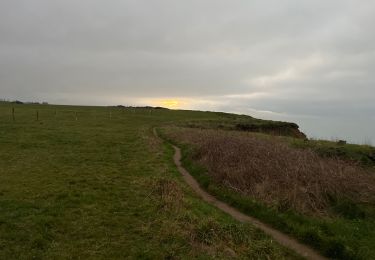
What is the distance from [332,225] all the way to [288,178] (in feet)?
12.4

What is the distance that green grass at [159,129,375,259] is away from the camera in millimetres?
12219

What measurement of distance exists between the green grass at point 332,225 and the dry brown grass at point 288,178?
0.49m

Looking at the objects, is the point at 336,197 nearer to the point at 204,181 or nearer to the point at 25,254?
the point at 204,181

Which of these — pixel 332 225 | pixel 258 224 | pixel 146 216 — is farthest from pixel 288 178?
pixel 146 216

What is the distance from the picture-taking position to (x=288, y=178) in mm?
17125

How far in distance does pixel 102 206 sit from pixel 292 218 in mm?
7270

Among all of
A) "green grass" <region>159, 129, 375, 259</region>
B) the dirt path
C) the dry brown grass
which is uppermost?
the dry brown grass

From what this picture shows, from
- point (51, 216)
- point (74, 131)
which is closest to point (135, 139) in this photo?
point (74, 131)

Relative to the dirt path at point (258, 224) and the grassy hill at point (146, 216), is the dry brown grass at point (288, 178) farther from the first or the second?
the dirt path at point (258, 224)

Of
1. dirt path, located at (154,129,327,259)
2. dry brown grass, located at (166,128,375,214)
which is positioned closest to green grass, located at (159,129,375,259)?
dirt path, located at (154,129,327,259)

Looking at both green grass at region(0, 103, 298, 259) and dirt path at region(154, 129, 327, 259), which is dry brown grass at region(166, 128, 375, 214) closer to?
dirt path at region(154, 129, 327, 259)

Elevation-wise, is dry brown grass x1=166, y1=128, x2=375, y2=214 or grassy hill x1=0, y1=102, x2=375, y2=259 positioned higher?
dry brown grass x1=166, y1=128, x2=375, y2=214

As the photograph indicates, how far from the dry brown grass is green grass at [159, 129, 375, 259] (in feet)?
1.59

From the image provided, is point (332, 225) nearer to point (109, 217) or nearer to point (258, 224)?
point (258, 224)
